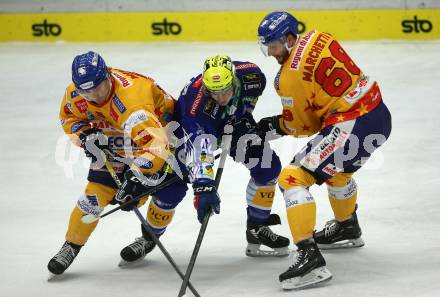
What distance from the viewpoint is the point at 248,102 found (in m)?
5.51

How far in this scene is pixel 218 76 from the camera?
5.02 m

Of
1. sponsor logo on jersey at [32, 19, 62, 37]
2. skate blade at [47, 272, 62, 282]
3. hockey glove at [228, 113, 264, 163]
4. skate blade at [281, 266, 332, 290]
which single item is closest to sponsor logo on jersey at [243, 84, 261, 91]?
hockey glove at [228, 113, 264, 163]

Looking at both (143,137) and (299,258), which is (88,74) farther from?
(299,258)

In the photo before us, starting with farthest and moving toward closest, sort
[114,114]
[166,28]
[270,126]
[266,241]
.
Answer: [166,28] → [266,241] → [270,126] → [114,114]

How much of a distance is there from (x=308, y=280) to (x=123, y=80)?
1510mm

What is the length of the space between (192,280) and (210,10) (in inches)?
218

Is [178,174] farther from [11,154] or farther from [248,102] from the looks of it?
[11,154]

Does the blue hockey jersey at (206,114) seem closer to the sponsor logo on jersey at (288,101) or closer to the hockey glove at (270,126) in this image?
the hockey glove at (270,126)

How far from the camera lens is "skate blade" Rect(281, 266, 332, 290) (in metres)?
4.91

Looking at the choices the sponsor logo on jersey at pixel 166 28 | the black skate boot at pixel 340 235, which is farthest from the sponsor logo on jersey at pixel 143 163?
the sponsor logo on jersey at pixel 166 28

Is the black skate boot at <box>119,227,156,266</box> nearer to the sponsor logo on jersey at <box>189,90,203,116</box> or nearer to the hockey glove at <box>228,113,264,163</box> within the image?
the hockey glove at <box>228,113,264,163</box>

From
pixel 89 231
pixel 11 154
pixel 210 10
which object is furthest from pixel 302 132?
pixel 210 10

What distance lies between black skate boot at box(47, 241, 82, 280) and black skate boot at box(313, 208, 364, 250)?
1417mm

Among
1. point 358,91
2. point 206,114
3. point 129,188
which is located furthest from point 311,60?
point 129,188
